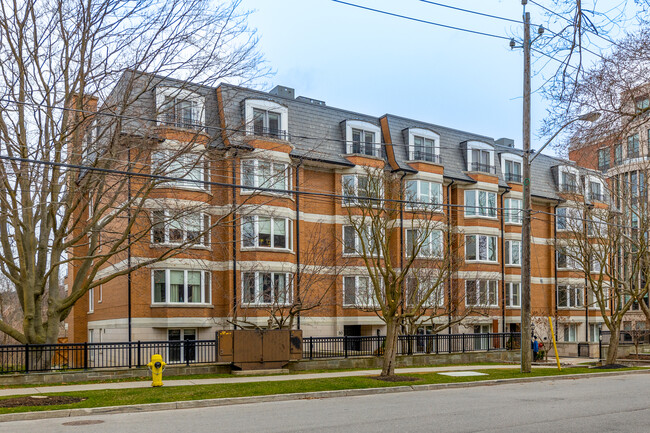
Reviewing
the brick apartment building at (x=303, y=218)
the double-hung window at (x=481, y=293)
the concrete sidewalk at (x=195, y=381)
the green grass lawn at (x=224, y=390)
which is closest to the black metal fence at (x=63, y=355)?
the concrete sidewalk at (x=195, y=381)

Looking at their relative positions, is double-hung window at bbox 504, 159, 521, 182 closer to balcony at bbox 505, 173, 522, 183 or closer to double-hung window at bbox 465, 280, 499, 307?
balcony at bbox 505, 173, 522, 183

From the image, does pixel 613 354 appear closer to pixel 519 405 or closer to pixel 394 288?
pixel 394 288

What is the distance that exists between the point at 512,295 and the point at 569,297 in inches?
228

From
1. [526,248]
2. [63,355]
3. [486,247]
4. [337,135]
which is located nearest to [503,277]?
[486,247]

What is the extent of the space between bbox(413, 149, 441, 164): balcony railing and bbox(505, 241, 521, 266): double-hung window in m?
8.48

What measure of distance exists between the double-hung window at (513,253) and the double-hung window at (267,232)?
17.7m

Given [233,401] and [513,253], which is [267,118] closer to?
[233,401]

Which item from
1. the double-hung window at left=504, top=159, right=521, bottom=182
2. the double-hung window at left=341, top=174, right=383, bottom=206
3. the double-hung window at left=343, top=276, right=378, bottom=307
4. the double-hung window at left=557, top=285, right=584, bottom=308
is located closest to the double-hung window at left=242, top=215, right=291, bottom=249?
the double-hung window at left=343, top=276, right=378, bottom=307

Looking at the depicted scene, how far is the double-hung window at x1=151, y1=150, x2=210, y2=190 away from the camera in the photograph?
69.3 ft

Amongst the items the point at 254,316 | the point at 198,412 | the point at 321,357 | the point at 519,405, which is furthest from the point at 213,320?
the point at 519,405

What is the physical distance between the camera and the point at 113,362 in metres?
22.4

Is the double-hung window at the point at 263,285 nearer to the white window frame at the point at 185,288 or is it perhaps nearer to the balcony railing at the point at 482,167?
the white window frame at the point at 185,288

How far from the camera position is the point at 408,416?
1316cm

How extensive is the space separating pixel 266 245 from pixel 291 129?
6.61m
